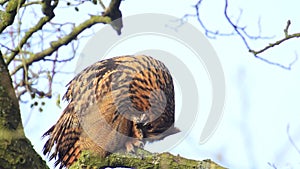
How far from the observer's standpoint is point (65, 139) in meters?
4.94

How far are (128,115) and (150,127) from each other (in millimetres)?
208

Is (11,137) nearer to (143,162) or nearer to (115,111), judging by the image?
(143,162)

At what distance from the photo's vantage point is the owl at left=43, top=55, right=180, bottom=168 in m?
4.68

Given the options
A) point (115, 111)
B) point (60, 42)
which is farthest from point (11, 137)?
point (60, 42)

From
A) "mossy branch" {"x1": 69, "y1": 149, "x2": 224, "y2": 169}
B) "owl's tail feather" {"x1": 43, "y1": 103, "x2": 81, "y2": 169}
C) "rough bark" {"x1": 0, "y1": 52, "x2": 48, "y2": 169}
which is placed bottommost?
"owl's tail feather" {"x1": 43, "y1": 103, "x2": 81, "y2": 169}

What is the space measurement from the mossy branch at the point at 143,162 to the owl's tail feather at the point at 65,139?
1163 mm

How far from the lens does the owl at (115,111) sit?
15.4 ft

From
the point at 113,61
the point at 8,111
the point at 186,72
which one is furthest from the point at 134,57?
the point at 8,111

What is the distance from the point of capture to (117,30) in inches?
254

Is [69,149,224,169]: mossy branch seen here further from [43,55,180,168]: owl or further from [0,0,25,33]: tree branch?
[0,0,25,33]: tree branch

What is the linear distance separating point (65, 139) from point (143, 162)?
64.1 inches

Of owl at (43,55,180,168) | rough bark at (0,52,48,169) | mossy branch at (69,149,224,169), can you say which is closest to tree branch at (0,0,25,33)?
owl at (43,55,180,168)

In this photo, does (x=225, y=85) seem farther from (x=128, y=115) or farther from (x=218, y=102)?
(x=128, y=115)

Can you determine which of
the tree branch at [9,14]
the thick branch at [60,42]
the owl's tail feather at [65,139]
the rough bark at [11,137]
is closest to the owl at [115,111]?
the owl's tail feather at [65,139]
